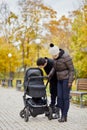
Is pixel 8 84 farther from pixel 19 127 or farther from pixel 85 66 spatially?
pixel 19 127

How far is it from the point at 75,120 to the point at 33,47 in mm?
26932

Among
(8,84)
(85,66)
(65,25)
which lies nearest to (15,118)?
(85,66)

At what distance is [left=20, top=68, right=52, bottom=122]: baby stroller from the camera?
374 inches

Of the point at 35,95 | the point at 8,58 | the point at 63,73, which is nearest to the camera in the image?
the point at 63,73

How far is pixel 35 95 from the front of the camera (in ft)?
31.2

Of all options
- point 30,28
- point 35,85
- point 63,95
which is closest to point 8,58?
point 30,28

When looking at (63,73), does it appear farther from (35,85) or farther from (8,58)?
(8,58)

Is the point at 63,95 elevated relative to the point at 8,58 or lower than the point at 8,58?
elevated

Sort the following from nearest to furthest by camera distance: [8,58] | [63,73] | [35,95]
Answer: [63,73], [35,95], [8,58]

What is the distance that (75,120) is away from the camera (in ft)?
31.1

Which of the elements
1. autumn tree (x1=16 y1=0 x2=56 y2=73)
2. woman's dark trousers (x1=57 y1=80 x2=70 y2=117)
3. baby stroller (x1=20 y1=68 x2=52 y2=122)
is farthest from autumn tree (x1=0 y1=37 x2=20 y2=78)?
woman's dark trousers (x1=57 y1=80 x2=70 y2=117)

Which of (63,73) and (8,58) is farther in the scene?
(8,58)

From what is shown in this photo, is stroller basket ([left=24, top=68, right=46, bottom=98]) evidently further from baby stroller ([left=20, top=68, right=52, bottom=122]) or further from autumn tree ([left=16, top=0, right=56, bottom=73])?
autumn tree ([left=16, top=0, right=56, bottom=73])

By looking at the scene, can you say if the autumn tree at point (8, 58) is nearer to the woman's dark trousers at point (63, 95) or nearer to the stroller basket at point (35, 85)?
the stroller basket at point (35, 85)
